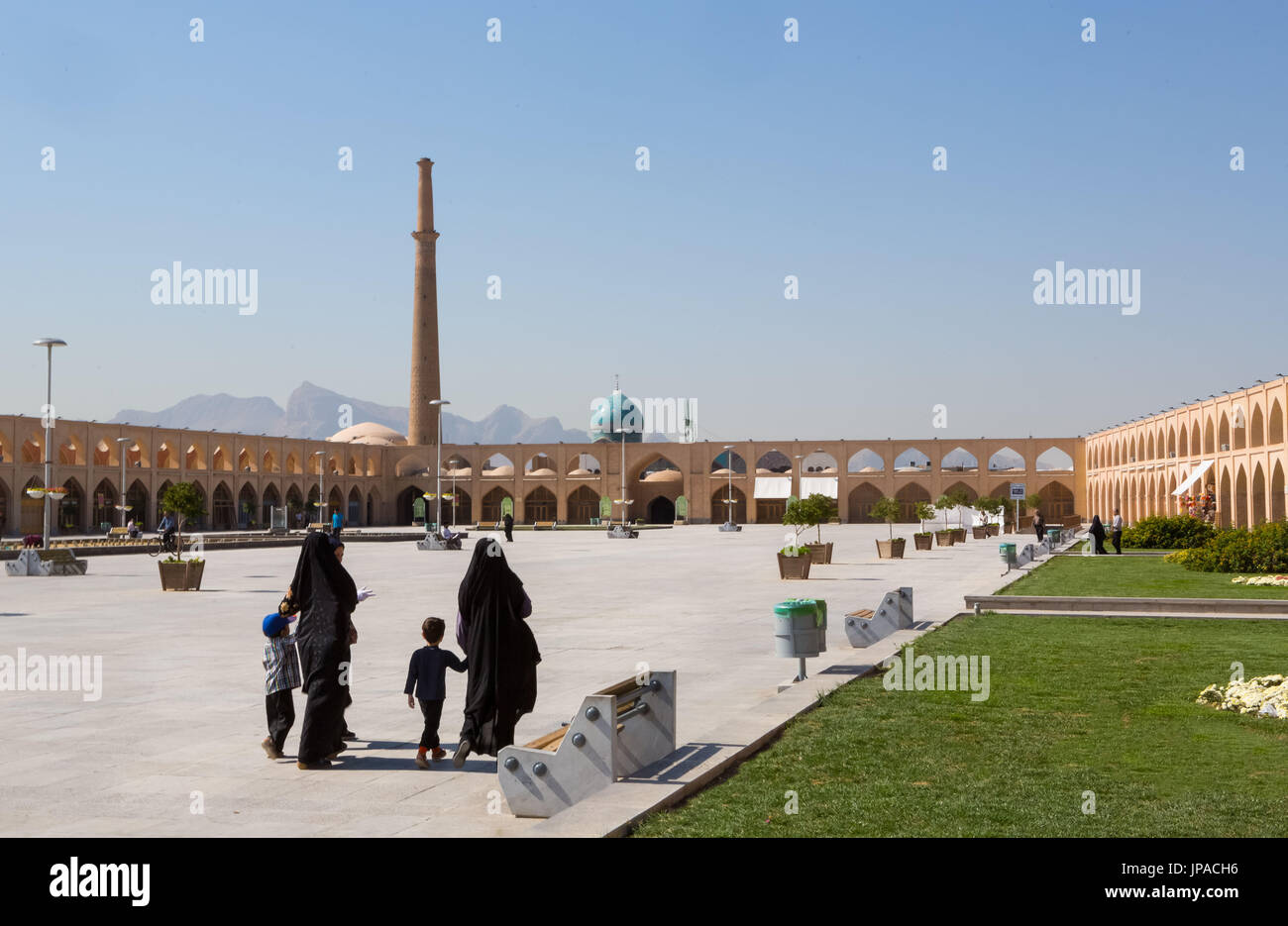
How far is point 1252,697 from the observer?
743 centimetres

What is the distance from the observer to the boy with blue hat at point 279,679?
6.43 meters

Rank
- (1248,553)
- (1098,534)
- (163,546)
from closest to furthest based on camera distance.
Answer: (1248,553) → (1098,534) → (163,546)

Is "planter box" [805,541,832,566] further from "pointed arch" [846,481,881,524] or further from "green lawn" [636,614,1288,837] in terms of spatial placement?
"pointed arch" [846,481,881,524]

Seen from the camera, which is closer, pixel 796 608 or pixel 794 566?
pixel 796 608

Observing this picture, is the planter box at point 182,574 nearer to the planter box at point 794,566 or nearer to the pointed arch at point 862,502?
the planter box at point 794,566

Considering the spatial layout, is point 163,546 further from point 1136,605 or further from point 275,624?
point 275,624

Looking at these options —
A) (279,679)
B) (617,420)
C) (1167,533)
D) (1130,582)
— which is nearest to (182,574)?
(279,679)

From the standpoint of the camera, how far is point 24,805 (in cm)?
541

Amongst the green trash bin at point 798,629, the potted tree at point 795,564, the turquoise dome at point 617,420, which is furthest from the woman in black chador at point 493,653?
the turquoise dome at point 617,420

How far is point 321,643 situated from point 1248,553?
1997cm

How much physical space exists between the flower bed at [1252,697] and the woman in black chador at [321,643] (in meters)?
5.72

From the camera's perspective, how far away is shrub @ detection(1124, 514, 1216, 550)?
30328mm
